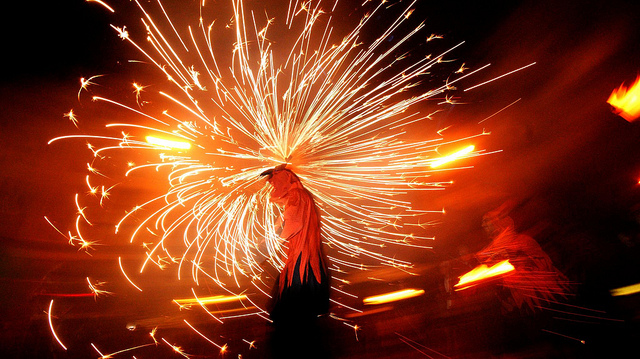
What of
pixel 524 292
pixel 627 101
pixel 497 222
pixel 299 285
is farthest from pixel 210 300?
pixel 627 101

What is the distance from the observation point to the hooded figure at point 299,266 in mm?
1812

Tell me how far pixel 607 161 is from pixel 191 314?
15.5 feet

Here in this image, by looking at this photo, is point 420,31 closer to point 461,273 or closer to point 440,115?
point 440,115

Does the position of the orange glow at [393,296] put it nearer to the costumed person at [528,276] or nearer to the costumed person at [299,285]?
the costumed person at [528,276]

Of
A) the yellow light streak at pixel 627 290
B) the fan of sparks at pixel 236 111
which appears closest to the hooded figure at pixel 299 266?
the fan of sparks at pixel 236 111

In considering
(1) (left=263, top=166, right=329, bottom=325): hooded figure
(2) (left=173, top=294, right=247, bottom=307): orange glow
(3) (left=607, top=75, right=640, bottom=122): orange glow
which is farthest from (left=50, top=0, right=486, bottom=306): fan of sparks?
(3) (left=607, top=75, right=640, bottom=122): orange glow

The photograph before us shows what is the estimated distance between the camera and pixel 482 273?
3.06 metres

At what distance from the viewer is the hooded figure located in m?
1.81

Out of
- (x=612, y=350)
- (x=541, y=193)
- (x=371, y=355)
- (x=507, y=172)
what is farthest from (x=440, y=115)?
(x=371, y=355)

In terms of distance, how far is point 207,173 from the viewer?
3424mm

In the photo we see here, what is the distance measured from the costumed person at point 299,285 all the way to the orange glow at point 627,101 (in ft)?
11.1

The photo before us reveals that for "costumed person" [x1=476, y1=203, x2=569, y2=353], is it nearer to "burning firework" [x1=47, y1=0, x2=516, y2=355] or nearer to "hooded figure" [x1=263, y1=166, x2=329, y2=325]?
"burning firework" [x1=47, y1=0, x2=516, y2=355]

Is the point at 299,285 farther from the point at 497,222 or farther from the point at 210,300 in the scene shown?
the point at 497,222

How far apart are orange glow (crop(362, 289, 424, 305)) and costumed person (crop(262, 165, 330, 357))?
1.53 metres
